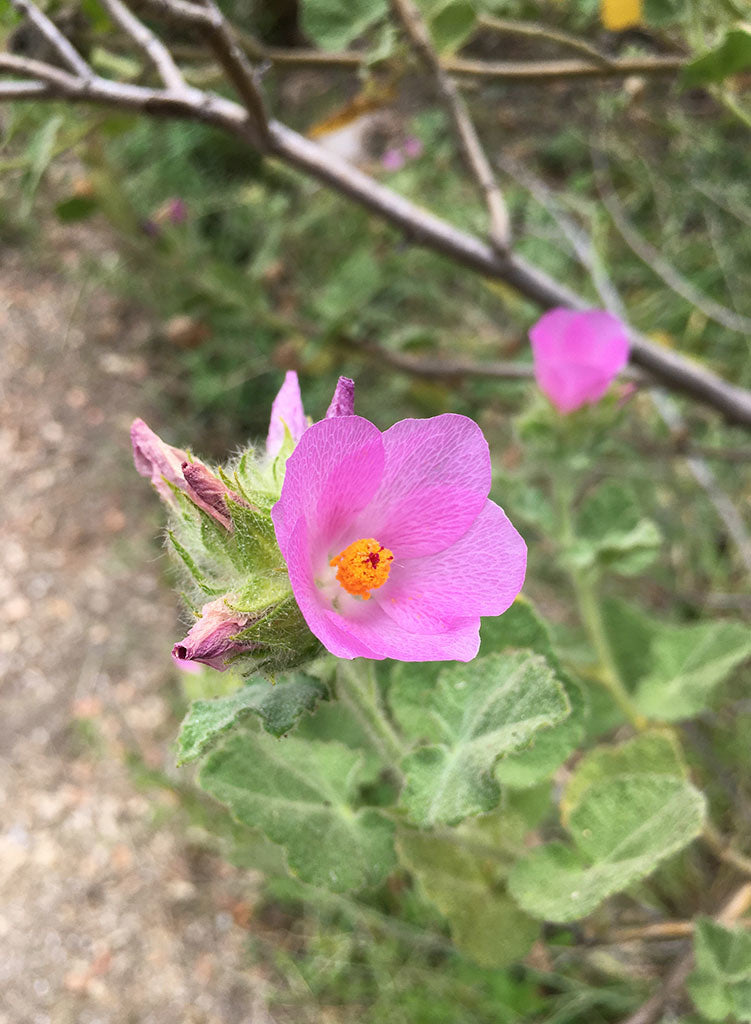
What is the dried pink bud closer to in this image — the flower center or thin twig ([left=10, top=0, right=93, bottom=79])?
the flower center

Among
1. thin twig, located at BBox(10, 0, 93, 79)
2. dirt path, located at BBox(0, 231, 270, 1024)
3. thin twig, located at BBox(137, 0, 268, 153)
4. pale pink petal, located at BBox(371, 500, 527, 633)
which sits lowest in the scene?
dirt path, located at BBox(0, 231, 270, 1024)

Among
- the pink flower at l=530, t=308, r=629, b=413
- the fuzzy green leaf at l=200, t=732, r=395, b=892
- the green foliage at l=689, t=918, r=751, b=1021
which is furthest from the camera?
the pink flower at l=530, t=308, r=629, b=413

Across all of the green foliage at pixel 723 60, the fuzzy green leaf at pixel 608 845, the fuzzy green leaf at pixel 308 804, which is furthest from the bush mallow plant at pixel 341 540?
the green foliage at pixel 723 60

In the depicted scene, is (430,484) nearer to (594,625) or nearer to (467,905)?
(467,905)

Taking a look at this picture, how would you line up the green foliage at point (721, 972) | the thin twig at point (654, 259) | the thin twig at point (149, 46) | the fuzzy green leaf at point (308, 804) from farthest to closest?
the thin twig at point (654, 259), the thin twig at point (149, 46), the green foliage at point (721, 972), the fuzzy green leaf at point (308, 804)

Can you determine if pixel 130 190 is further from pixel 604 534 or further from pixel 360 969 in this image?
pixel 360 969

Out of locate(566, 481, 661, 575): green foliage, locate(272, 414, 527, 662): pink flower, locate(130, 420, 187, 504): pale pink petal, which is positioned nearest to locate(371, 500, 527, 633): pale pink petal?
locate(272, 414, 527, 662): pink flower

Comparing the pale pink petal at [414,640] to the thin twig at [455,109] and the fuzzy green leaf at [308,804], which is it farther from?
the thin twig at [455,109]
